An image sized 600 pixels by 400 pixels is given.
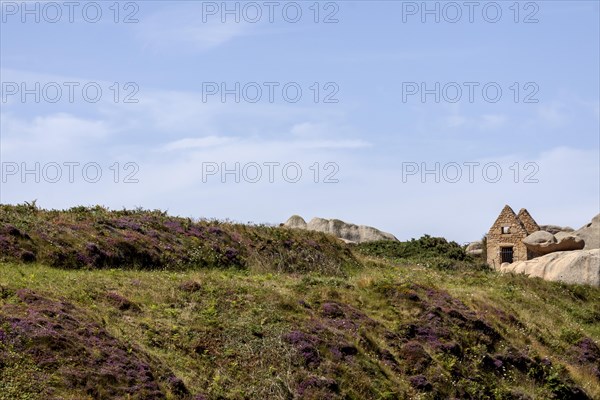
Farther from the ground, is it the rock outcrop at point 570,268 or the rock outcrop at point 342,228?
the rock outcrop at point 342,228

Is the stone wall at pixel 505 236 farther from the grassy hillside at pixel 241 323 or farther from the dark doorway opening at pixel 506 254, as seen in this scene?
the grassy hillside at pixel 241 323

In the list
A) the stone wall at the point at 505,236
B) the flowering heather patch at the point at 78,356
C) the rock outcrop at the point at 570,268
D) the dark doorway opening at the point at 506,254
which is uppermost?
the stone wall at the point at 505,236

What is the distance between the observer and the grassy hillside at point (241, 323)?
3294cm

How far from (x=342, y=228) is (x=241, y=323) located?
48.5m

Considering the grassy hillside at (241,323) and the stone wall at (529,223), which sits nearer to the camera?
the grassy hillside at (241,323)

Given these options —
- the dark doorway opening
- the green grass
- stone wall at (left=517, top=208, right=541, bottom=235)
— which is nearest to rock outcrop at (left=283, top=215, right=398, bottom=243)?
the dark doorway opening

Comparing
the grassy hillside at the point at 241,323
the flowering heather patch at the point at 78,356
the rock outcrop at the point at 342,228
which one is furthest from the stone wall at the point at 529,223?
the flowering heather patch at the point at 78,356

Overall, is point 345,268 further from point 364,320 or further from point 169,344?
point 169,344

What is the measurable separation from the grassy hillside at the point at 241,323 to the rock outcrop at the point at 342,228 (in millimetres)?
28481

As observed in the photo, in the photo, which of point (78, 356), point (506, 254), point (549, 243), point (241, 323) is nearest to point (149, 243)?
point (241, 323)

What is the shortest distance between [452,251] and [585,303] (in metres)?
17.3

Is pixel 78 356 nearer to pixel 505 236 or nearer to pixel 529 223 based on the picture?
pixel 505 236

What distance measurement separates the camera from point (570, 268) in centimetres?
6309

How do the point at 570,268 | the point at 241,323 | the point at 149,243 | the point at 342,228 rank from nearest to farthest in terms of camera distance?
the point at 241,323 < the point at 149,243 < the point at 570,268 < the point at 342,228
